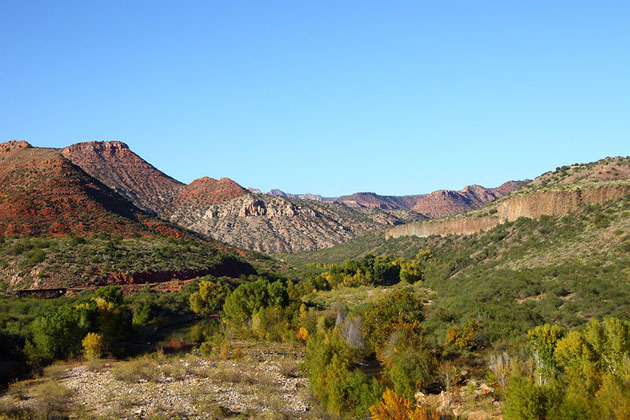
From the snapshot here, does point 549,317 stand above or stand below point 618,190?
below

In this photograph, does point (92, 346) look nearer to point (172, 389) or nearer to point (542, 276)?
point (172, 389)

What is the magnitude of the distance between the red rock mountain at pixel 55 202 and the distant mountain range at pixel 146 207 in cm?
15

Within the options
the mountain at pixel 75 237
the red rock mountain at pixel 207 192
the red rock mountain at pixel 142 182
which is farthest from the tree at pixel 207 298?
the red rock mountain at pixel 207 192

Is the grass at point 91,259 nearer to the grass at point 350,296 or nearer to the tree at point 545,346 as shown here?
the grass at point 350,296

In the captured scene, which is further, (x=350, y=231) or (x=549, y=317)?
(x=350, y=231)

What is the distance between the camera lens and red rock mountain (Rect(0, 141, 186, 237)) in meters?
77.9

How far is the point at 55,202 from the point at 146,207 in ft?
191

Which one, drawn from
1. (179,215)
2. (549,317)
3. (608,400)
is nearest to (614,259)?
(549,317)

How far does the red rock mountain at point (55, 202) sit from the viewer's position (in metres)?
77.9

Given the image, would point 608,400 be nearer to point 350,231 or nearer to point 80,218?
point 80,218

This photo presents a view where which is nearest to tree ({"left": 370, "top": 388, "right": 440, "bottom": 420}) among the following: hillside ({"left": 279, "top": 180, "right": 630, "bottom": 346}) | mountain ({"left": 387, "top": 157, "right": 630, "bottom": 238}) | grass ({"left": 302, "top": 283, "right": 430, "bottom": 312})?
hillside ({"left": 279, "top": 180, "right": 630, "bottom": 346})

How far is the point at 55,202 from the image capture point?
84312mm

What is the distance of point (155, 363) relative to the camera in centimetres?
3575

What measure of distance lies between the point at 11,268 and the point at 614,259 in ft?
210
